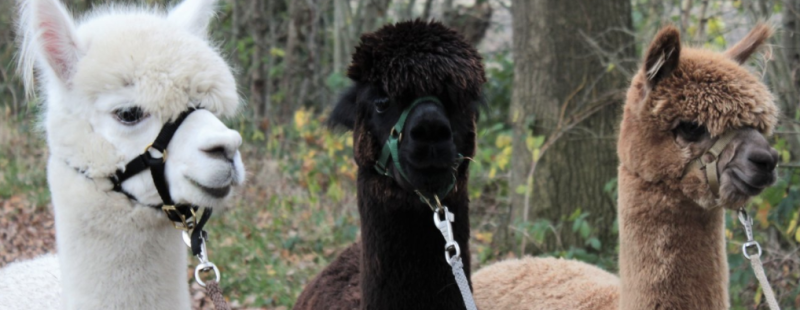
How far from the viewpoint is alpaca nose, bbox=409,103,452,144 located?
264 cm

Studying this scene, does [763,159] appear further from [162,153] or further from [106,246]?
[106,246]

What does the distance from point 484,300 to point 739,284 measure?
1556 millimetres

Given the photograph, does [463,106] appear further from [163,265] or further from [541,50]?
[541,50]

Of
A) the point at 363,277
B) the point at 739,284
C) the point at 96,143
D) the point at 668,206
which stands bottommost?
Result: the point at 739,284

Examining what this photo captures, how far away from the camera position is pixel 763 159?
2750 mm

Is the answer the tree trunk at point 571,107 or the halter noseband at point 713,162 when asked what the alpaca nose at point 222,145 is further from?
the tree trunk at point 571,107

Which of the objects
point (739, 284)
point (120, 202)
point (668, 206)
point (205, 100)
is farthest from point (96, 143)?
point (739, 284)

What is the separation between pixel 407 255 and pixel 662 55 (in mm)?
1185

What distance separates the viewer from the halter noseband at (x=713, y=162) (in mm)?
2836

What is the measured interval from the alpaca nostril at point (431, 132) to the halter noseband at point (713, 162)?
94cm

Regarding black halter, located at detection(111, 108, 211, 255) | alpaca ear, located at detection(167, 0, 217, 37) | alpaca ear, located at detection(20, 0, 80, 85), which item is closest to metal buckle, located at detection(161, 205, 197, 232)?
black halter, located at detection(111, 108, 211, 255)

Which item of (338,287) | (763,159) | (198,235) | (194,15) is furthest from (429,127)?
(338,287)

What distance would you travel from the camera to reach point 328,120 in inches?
131

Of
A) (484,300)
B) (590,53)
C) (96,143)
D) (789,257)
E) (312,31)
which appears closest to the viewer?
(96,143)
